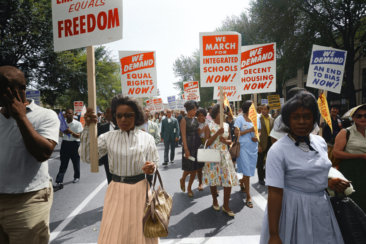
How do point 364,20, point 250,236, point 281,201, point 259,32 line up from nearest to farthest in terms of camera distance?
point 281,201 → point 250,236 → point 364,20 → point 259,32

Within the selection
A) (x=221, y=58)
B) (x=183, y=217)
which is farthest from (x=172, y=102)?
(x=183, y=217)

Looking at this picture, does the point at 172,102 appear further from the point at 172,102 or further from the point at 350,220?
the point at 350,220

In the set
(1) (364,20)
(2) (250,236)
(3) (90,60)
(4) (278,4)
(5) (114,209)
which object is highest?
(4) (278,4)

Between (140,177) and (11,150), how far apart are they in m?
1.11

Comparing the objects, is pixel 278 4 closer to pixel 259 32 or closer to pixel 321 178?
pixel 259 32

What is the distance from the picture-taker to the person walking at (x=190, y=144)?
6.12 metres

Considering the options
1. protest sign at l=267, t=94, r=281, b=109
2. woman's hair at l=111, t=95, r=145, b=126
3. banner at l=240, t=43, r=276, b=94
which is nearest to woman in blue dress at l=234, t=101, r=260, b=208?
banner at l=240, t=43, r=276, b=94

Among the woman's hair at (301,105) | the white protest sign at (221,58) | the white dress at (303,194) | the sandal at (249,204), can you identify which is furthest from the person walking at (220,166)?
the white dress at (303,194)

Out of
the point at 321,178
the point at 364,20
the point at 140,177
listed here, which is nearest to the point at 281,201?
the point at 321,178

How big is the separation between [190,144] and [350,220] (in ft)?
15.5

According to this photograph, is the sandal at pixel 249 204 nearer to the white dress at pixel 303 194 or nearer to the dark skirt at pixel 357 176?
the dark skirt at pixel 357 176

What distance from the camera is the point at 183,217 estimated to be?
4707 mm

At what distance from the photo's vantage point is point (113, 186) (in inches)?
102

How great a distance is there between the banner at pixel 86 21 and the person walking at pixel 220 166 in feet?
8.53
